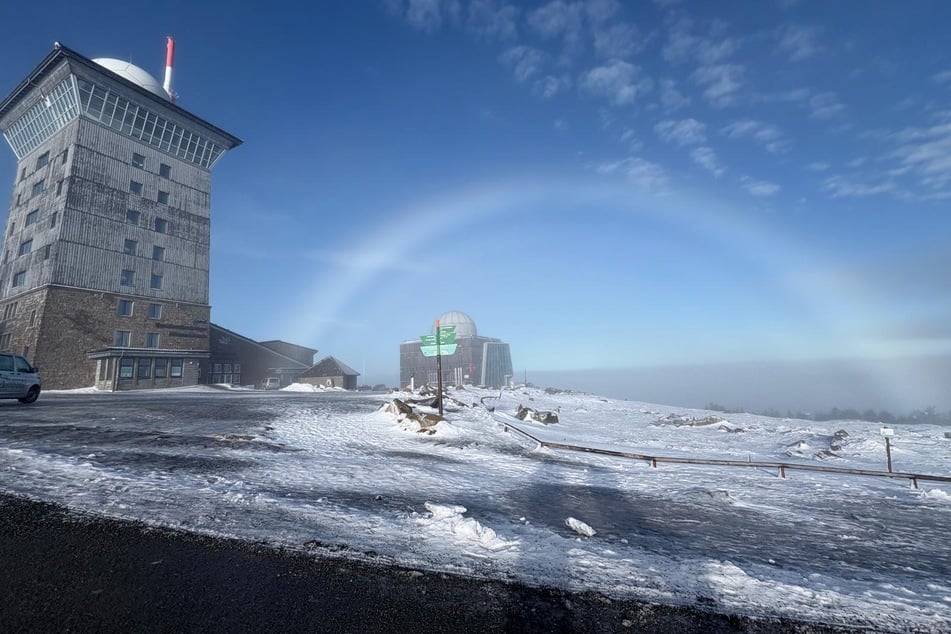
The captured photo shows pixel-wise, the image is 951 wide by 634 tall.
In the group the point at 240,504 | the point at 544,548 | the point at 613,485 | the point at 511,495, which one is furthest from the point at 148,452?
the point at 613,485

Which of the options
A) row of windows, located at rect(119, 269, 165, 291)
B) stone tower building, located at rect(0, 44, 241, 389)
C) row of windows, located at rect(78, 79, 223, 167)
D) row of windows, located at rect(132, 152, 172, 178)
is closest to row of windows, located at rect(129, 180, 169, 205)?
stone tower building, located at rect(0, 44, 241, 389)

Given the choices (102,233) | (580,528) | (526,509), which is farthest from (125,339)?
(580,528)

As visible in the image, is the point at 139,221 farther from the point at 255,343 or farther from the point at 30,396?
the point at 30,396

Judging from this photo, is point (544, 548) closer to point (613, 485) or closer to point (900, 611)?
point (900, 611)

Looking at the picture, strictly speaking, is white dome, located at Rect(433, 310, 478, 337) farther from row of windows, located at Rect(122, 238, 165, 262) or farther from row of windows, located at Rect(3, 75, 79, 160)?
row of windows, located at Rect(3, 75, 79, 160)

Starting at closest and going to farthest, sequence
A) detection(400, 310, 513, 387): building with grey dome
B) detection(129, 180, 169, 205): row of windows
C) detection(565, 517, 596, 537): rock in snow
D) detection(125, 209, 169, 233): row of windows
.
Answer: detection(565, 517, 596, 537): rock in snow < detection(125, 209, 169, 233): row of windows < detection(129, 180, 169, 205): row of windows < detection(400, 310, 513, 387): building with grey dome

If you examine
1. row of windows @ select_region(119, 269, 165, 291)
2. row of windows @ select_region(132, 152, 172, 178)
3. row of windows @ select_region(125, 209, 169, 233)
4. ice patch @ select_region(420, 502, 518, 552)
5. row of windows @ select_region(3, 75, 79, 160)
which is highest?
row of windows @ select_region(3, 75, 79, 160)

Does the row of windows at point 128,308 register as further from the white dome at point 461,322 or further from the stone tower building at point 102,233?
the white dome at point 461,322
